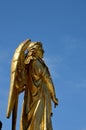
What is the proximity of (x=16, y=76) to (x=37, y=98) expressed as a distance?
2.96 feet

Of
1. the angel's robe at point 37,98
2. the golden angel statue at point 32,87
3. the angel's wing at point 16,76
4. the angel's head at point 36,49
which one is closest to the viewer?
the angel's wing at point 16,76

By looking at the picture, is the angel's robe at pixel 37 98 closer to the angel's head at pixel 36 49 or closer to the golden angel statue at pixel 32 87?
the golden angel statue at pixel 32 87

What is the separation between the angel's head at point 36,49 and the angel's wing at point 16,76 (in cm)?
41

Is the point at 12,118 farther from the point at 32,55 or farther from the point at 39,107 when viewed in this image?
the point at 32,55

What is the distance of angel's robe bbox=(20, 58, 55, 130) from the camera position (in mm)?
13883

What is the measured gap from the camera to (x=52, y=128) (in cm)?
1405

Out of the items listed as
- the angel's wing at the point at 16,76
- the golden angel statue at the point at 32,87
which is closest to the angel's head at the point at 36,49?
the golden angel statue at the point at 32,87

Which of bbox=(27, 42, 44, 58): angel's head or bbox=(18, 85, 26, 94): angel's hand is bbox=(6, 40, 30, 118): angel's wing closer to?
bbox=(18, 85, 26, 94): angel's hand

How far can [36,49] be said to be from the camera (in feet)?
47.7

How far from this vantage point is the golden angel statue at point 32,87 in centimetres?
1370

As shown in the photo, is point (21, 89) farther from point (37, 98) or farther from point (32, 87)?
point (37, 98)

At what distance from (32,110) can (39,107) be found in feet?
0.72

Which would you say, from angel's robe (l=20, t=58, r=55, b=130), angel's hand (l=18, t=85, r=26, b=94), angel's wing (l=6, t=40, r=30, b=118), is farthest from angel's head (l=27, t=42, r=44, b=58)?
angel's hand (l=18, t=85, r=26, b=94)

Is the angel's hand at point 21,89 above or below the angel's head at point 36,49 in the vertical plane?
below
